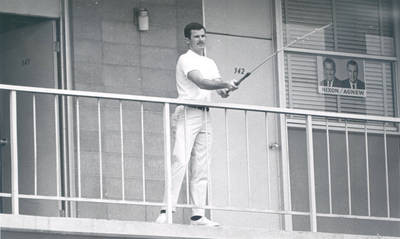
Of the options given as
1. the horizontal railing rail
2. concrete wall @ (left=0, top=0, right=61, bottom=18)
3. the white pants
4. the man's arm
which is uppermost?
concrete wall @ (left=0, top=0, right=61, bottom=18)

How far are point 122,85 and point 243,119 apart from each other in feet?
4.63

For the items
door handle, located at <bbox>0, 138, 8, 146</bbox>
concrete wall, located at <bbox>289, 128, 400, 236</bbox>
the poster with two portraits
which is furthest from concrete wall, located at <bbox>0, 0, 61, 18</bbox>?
the poster with two portraits

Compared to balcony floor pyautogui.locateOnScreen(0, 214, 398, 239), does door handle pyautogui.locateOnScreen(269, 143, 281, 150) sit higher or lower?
higher

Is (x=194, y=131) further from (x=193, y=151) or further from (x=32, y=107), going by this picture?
(x=32, y=107)

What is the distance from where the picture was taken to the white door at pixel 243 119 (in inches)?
610

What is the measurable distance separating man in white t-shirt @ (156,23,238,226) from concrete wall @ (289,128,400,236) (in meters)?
2.65

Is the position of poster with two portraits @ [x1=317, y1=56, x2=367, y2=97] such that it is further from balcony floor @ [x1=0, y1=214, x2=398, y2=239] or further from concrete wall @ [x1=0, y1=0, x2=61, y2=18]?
balcony floor @ [x1=0, y1=214, x2=398, y2=239]

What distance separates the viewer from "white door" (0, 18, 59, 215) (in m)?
14.8

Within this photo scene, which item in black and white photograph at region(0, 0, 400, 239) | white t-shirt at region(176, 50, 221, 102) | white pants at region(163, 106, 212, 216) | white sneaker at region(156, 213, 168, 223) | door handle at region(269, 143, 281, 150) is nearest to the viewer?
white sneaker at region(156, 213, 168, 223)

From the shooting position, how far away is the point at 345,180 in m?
16.2

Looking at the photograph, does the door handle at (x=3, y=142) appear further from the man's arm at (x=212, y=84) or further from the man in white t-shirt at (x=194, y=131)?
the man's arm at (x=212, y=84)

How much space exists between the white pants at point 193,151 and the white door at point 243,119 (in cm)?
212

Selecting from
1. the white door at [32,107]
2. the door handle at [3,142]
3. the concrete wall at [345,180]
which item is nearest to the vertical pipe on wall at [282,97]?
the concrete wall at [345,180]

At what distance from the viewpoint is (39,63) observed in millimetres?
15117
